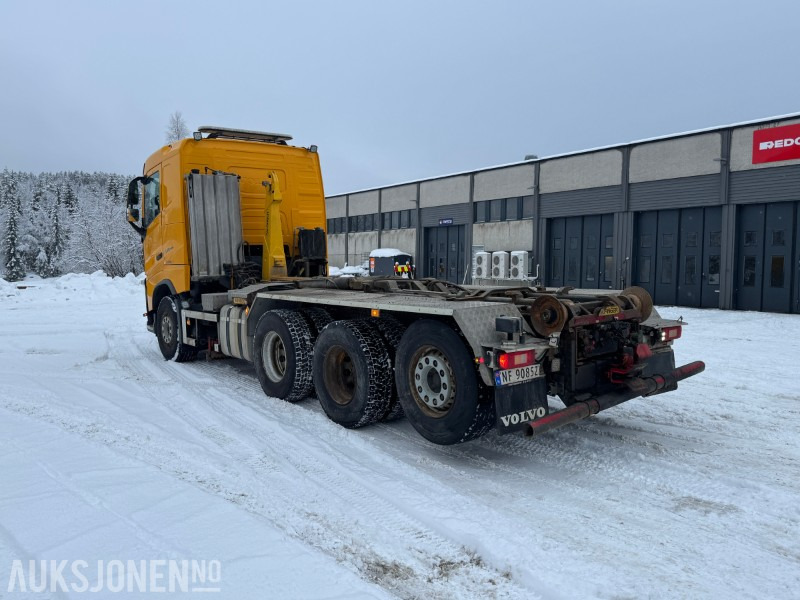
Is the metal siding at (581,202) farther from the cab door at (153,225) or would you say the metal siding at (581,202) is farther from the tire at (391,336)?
the tire at (391,336)

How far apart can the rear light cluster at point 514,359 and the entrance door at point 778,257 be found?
1756cm

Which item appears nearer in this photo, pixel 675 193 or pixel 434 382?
pixel 434 382

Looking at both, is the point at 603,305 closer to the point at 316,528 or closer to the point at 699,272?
the point at 316,528

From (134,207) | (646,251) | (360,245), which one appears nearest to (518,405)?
(134,207)

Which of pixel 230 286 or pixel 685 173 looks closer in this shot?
pixel 230 286

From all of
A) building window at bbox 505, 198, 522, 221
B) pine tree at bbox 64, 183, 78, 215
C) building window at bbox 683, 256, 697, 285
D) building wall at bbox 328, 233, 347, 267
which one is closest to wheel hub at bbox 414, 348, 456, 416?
building window at bbox 683, 256, 697, 285

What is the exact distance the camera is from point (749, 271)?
765 inches

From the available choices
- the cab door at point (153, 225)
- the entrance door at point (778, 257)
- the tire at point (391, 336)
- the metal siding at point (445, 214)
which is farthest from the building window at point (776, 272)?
the cab door at point (153, 225)

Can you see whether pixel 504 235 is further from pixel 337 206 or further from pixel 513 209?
pixel 337 206

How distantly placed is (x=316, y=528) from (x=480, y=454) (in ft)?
6.42

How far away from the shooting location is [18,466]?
183 inches

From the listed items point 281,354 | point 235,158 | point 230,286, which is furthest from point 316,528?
point 235,158

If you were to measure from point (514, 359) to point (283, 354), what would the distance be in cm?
358

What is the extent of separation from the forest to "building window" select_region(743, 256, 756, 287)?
48577 millimetres
